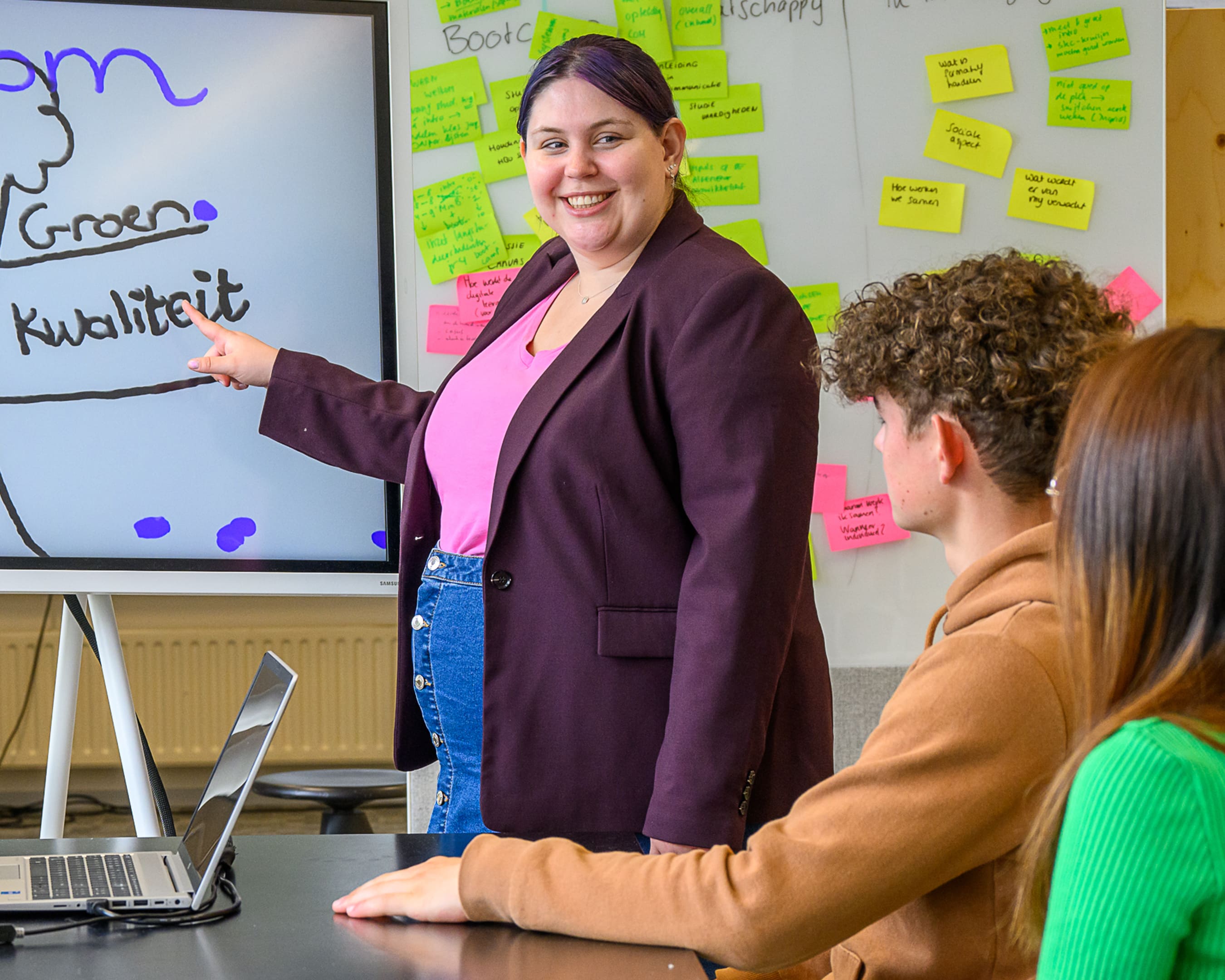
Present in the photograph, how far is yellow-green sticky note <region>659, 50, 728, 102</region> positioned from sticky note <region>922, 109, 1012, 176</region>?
356 millimetres

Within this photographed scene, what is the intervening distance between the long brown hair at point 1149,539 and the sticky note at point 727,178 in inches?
57.3

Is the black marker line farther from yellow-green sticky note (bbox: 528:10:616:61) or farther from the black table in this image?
the black table

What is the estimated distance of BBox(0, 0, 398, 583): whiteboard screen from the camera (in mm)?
1863

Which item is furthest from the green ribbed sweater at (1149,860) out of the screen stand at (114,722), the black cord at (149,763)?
the screen stand at (114,722)

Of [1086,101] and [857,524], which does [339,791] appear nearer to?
[857,524]

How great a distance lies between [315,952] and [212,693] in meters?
3.39

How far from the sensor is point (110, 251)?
74.3 inches

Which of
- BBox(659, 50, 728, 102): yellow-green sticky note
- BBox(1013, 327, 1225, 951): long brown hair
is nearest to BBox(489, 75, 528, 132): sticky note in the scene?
BBox(659, 50, 728, 102): yellow-green sticky note

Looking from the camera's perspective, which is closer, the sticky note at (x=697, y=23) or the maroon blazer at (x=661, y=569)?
the maroon blazer at (x=661, y=569)

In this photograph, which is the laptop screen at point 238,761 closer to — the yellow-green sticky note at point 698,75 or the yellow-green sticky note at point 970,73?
the yellow-green sticky note at point 698,75

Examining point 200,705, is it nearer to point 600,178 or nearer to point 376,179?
point 376,179

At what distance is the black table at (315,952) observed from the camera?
2.62ft

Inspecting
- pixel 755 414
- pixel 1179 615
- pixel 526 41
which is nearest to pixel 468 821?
pixel 755 414

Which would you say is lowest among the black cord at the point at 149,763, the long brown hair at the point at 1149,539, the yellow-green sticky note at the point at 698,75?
the black cord at the point at 149,763
